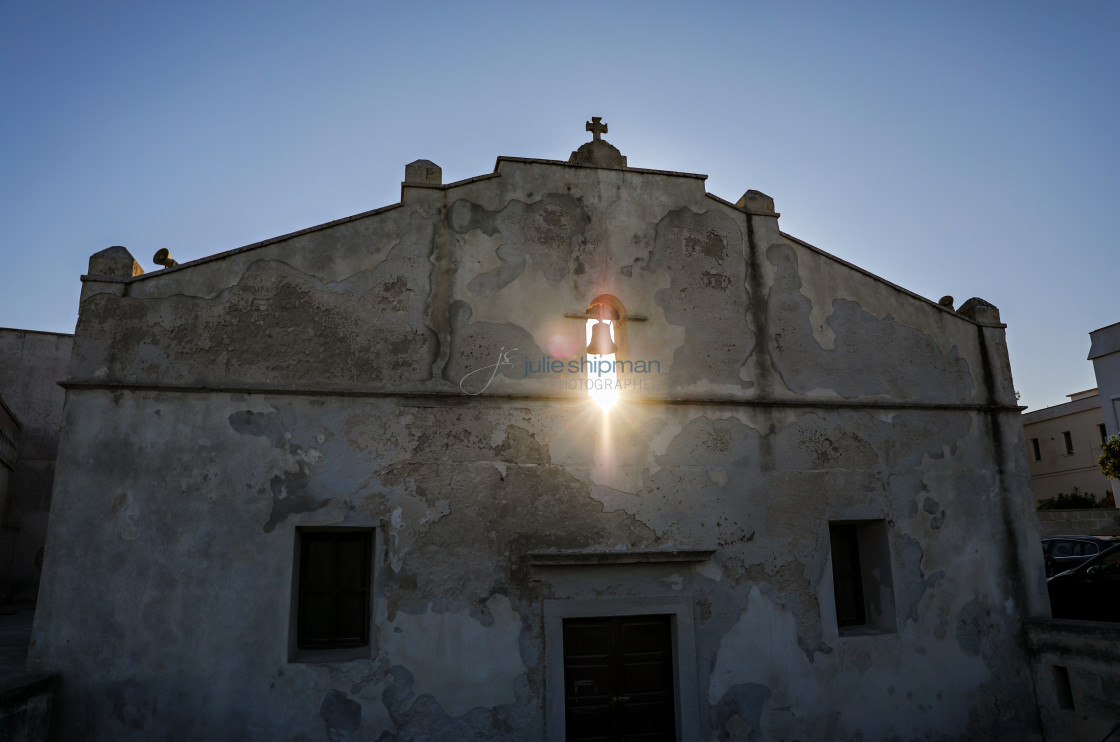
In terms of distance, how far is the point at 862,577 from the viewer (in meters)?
7.91

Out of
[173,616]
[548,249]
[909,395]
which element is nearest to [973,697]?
[909,395]

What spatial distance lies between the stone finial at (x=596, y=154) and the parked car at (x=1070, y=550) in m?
10.8

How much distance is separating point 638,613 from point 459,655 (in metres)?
1.76

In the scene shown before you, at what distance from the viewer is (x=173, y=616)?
20.1ft

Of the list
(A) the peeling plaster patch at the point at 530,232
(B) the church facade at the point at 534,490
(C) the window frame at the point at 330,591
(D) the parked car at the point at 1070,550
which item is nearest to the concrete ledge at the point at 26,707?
(B) the church facade at the point at 534,490

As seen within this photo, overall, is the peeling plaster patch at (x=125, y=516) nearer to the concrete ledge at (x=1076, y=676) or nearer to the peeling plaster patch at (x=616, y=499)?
the peeling plaster patch at (x=616, y=499)

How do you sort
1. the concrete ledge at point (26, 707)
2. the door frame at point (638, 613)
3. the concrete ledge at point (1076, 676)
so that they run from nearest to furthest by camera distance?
the concrete ledge at point (26, 707) < the door frame at point (638, 613) < the concrete ledge at point (1076, 676)

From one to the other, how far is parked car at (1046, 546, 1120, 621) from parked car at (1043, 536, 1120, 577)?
3.19m

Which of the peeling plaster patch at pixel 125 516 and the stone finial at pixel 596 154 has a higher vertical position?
the stone finial at pixel 596 154

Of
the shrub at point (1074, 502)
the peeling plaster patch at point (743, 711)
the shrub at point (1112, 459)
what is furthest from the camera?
the shrub at point (1074, 502)

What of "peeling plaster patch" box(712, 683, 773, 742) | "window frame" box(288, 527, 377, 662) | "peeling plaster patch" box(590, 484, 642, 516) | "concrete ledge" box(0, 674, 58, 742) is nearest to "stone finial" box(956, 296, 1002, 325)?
"peeling plaster patch" box(590, 484, 642, 516)

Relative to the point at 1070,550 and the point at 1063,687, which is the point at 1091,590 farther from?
the point at 1070,550

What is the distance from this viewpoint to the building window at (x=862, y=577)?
7.60 metres

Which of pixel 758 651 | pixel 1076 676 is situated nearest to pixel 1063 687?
pixel 1076 676
